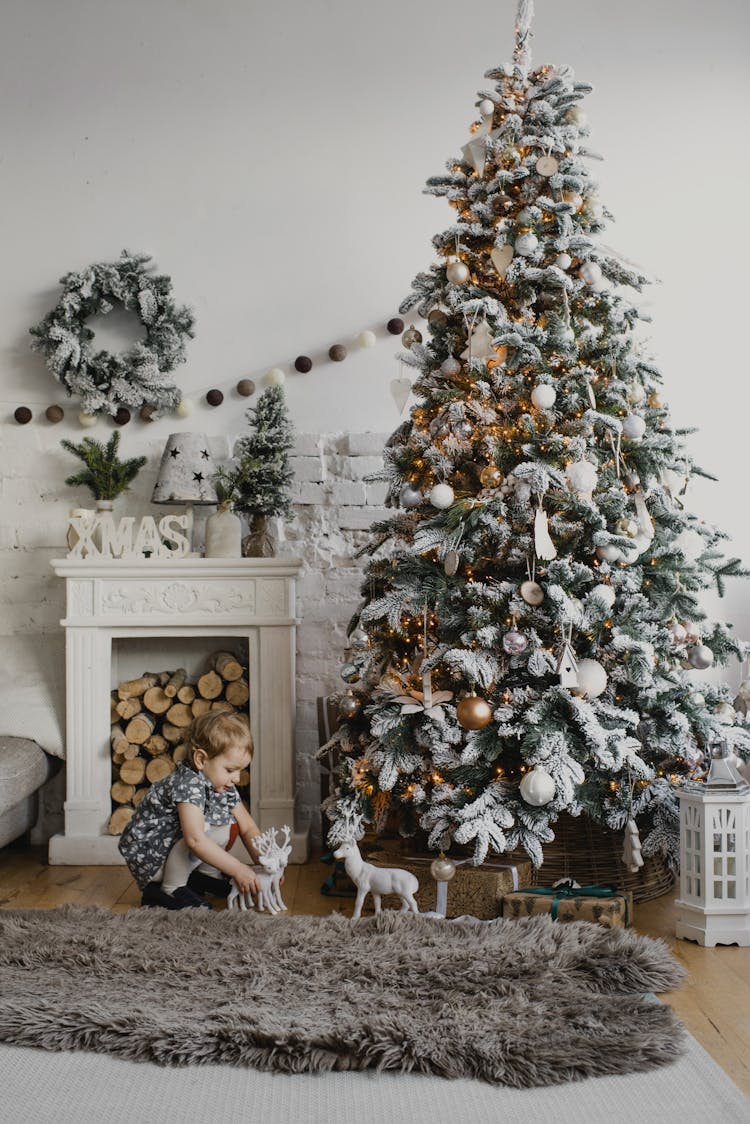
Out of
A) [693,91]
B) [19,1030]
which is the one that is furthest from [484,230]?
[19,1030]

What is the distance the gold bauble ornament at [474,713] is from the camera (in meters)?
2.57

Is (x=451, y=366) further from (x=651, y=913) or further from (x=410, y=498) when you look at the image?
(x=651, y=913)

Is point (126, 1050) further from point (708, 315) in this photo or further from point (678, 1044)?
point (708, 315)

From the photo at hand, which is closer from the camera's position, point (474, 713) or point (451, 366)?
point (474, 713)

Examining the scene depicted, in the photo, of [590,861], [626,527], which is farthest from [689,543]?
[590,861]

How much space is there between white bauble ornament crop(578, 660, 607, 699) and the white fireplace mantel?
1.15 m

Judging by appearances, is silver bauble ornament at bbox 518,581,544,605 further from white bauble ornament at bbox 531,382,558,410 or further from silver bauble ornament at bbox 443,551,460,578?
white bauble ornament at bbox 531,382,558,410

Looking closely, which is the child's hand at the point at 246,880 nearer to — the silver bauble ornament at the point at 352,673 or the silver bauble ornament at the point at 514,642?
the silver bauble ornament at the point at 352,673

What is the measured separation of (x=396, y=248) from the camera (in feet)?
12.3

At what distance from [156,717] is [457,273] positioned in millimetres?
1894

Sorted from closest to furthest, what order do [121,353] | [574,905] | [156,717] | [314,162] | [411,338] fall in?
[574,905] < [411,338] < [156,717] < [121,353] < [314,162]

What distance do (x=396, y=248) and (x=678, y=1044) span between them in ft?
9.51

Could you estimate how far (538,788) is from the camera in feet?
8.09

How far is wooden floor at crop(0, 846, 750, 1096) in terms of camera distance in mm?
1885
